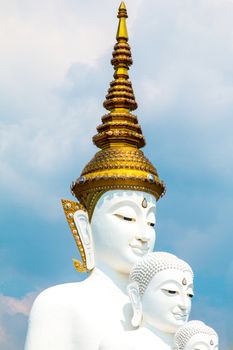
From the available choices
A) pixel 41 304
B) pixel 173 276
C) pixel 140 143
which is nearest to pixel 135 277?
pixel 173 276

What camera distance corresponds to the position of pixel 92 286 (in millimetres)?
14055

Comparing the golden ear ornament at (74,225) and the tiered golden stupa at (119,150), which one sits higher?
the tiered golden stupa at (119,150)

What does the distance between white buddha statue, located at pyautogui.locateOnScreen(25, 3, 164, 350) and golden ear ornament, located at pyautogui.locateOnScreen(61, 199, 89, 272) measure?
1 cm

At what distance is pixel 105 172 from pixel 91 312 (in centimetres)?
192

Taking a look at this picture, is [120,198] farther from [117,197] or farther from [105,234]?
[105,234]

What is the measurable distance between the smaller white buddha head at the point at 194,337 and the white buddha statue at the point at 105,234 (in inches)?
41.2

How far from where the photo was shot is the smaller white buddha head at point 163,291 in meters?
12.9

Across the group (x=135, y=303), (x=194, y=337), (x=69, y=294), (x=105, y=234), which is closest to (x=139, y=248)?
(x=105, y=234)

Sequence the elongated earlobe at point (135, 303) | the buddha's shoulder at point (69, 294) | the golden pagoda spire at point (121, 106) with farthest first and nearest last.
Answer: the golden pagoda spire at point (121, 106) < the buddha's shoulder at point (69, 294) < the elongated earlobe at point (135, 303)

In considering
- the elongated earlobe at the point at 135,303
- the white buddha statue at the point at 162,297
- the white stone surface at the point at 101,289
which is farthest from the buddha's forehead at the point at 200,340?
the white stone surface at the point at 101,289

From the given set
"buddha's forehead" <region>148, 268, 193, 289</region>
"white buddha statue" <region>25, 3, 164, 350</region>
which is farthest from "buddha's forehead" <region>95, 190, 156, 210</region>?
"buddha's forehead" <region>148, 268, 193, 289</region>

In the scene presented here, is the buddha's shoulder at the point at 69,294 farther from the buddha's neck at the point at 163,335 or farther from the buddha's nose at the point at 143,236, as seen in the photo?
the buddha's neck at the point at 163,335

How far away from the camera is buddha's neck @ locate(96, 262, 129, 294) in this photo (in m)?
14.2

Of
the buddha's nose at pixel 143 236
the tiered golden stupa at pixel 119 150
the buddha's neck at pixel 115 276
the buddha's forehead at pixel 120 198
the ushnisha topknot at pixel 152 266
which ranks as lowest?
the ushnisha topknot at pixel 152 266
